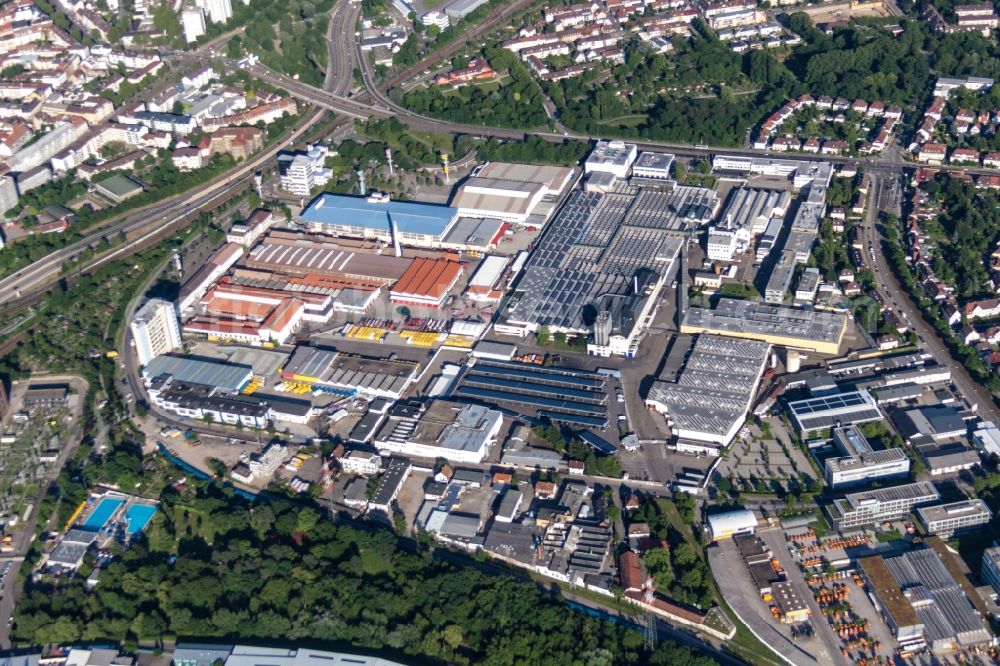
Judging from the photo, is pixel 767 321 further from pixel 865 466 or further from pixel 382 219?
pixel 382 219

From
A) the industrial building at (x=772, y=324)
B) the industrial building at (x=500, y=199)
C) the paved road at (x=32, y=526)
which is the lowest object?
the paved road at (x=32, y=526)

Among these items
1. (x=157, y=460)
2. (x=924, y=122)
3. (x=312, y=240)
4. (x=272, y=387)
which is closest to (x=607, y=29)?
(x=924, y=122)

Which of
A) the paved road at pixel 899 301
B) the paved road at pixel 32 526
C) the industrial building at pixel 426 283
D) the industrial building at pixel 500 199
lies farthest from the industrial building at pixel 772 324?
the paved road at pixel 32 526

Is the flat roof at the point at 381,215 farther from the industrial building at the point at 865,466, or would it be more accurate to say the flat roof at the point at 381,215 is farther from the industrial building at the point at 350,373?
the industrial building at the point at 865,466

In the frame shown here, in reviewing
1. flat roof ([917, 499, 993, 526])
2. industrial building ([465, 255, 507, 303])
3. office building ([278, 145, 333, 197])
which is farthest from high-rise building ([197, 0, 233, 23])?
flat roof ([917, 499, 993, 526])

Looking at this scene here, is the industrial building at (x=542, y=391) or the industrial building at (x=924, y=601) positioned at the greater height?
the industrial building at (x=924, y=601)

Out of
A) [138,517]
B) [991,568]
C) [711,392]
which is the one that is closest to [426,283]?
[711,392]
